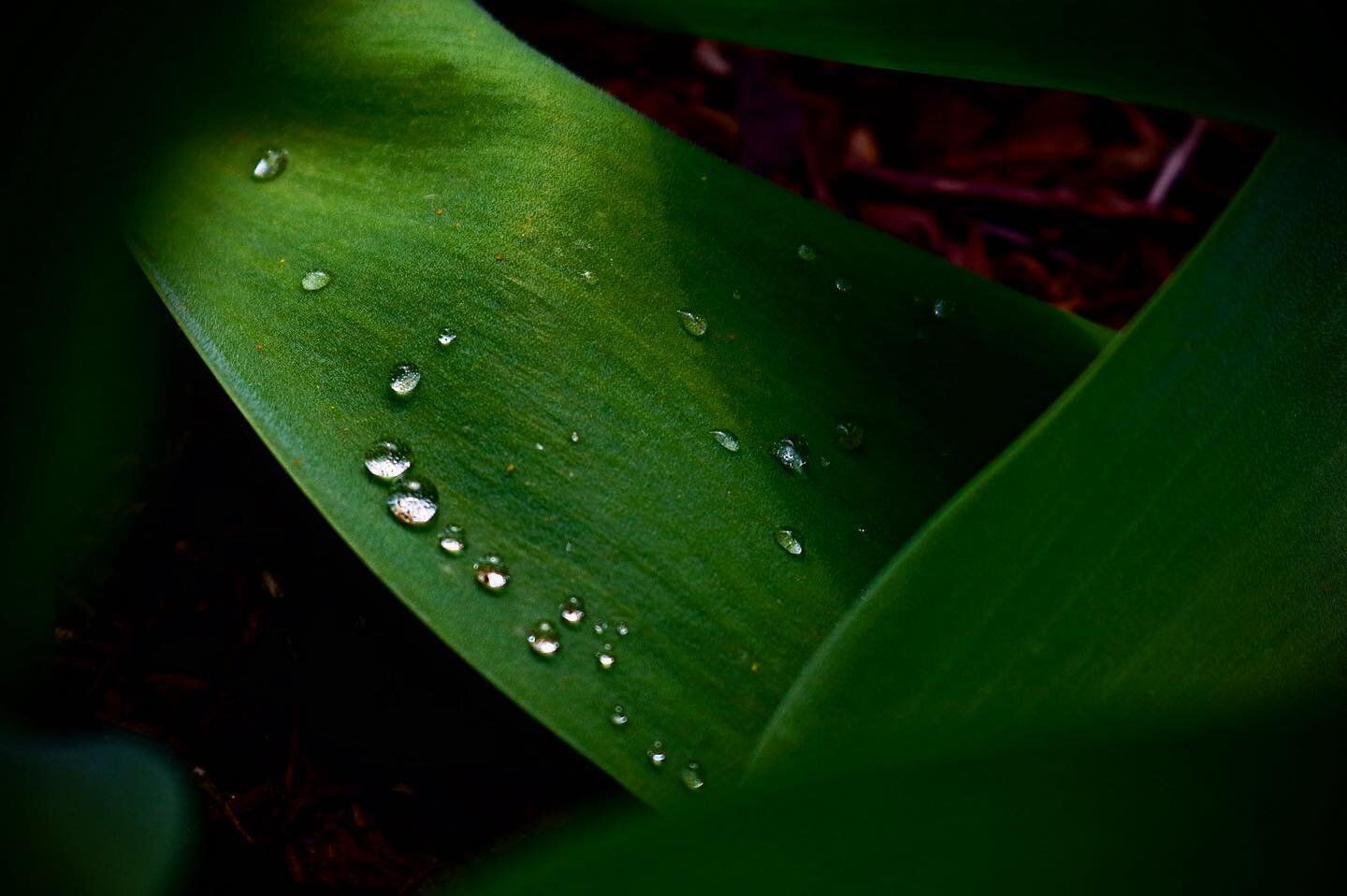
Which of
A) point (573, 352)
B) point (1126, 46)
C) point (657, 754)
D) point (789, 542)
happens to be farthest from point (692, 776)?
point (1126, 46)

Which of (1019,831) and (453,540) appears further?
(453,540)

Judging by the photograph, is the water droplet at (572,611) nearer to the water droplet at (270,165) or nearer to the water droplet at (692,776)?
the water droplet at (692,776)

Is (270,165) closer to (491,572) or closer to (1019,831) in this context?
(491,572)

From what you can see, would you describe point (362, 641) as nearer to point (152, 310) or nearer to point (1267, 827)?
point (152, 310)

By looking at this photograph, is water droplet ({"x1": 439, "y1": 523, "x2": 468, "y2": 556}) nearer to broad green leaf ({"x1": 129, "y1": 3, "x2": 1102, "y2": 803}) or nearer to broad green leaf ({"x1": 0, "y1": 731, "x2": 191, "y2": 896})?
broad green leaf ({"x1": 129, "y1": 3, "x2": 1102, "y2": 803})

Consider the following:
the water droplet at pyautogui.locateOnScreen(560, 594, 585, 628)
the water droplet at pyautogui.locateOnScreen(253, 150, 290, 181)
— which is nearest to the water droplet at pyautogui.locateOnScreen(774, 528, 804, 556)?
the water droplet at pyautogui.locateOnScreen(560, 594, 585, 628)

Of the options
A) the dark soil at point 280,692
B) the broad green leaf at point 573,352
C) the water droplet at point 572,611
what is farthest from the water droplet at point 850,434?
the dark soil at point 280,692

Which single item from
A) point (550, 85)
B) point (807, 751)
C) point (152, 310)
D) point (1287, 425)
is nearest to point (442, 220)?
point (550, 85)
